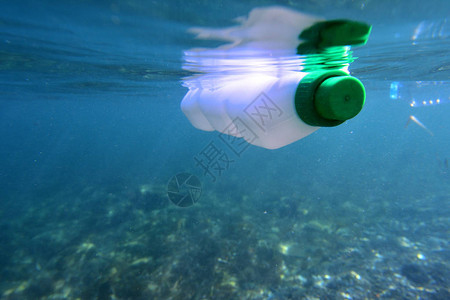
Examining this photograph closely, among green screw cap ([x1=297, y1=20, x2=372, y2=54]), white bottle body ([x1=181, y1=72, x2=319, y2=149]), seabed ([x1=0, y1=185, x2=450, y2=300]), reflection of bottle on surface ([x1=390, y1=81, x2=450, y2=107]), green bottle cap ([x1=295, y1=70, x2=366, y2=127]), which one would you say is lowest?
seabed ([x1=0, y1=185, x2=450, y2=300])

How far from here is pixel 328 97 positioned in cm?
169

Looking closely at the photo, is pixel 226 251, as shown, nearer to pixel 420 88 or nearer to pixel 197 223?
pixel 197 223

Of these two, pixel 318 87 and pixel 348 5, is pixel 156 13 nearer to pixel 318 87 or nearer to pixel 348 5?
pixel 348 5

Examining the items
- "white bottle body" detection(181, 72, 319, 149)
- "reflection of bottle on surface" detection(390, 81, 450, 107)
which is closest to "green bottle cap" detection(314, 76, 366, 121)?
"white bottle body" detection(181, 72, 319, 149)

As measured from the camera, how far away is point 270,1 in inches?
158

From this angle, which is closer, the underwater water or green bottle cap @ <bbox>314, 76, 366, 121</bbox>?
green bottle cap @ <bbox>314, 76, 366, 121</bbox>

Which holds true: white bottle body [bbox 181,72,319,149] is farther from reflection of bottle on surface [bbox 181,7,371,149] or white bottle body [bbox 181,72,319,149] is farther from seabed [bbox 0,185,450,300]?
seabed [bbox 0,185,450,300]

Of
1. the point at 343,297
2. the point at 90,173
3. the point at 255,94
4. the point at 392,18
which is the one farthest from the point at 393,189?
the point at 90,173

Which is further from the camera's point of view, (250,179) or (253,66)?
(250,179)

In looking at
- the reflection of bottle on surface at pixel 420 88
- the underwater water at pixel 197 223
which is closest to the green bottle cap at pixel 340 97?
the underwater water at pixel 197 223

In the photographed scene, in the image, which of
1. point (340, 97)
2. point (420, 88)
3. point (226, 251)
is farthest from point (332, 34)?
point (420, 88)

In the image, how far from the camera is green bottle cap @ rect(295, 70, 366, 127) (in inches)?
66.7

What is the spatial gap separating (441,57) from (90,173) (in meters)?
29.2

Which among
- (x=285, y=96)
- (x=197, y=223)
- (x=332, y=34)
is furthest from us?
(x=197, y=223)
